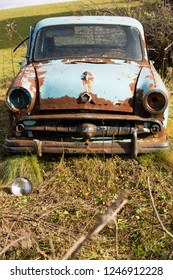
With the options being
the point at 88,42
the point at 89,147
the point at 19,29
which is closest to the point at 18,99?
the point at 89,147

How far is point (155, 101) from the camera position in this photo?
4.18m

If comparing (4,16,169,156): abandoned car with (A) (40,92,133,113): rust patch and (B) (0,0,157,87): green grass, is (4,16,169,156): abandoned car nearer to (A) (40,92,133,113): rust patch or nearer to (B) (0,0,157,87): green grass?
(A) (40,92,133,113): rust patch

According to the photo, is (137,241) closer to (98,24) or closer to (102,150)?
(102,150)

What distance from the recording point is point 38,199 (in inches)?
156

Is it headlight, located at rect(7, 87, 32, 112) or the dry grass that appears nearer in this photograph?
the dry grass

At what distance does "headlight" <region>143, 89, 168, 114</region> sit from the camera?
4105mm

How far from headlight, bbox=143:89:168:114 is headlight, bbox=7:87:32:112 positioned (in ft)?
3.97

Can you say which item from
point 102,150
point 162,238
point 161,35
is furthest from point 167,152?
point 161,35

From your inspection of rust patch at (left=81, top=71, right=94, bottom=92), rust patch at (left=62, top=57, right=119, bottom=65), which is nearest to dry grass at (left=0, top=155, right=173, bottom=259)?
rust patch at (left=81, top=71, right=94, bottom=92)

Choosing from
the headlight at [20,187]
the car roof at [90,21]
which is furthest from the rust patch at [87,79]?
the car roof at [90,21]

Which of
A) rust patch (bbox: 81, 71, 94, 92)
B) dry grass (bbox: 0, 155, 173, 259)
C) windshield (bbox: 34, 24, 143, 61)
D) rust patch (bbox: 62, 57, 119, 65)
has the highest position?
windshield (bbox: 34, 24, 143, 61)

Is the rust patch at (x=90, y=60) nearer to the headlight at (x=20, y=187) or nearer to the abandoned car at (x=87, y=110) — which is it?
the abandoned car at (x=87, y=110)

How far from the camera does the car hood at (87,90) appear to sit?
13.5 ft
